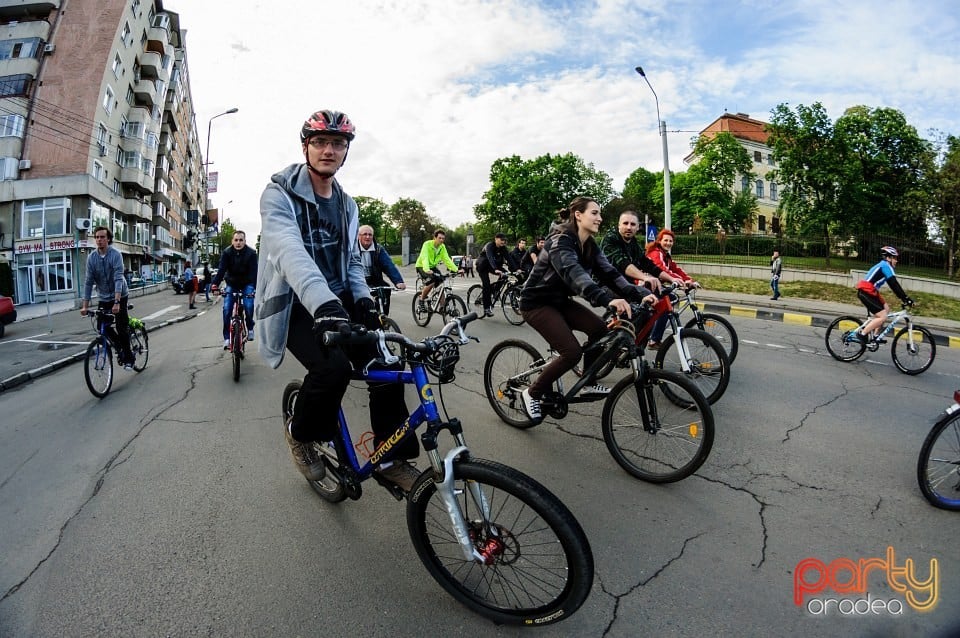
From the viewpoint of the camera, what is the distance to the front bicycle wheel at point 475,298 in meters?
12.6

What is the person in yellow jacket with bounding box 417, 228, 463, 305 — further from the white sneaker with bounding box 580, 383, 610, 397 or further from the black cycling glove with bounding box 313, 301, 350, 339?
the black cycling glove with bounding box 313, 301, 350, 339

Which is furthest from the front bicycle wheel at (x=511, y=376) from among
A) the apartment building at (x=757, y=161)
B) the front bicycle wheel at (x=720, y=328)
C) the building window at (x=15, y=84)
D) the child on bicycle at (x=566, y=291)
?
the apartment building at (x=757, y=161)

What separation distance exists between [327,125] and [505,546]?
90.7 inches

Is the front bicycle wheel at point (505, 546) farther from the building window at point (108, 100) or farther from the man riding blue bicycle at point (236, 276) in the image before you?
the building window at point (108, 100)

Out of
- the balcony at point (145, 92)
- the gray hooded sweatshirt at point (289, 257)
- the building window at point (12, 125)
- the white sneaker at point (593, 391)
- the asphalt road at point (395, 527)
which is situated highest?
the balcony at point (145, 92)

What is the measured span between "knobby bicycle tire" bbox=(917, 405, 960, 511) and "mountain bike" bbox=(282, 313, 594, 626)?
2736 millimetres

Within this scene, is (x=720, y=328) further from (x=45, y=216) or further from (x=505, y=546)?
(x=45, y=216)

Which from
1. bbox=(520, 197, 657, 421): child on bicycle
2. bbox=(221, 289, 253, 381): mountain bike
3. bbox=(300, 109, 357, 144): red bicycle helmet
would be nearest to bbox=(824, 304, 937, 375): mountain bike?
bbox=(520, 197, 657, 421): child on bicycle

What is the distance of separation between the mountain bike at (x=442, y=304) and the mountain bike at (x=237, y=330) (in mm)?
3671

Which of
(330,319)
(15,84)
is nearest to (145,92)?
(15,84)

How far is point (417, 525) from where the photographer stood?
220 cm

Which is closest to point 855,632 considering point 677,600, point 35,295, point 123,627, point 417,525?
point 677,600

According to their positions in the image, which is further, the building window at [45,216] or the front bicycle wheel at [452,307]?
the building window at [45,216]

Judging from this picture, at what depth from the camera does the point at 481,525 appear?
7.03ft
